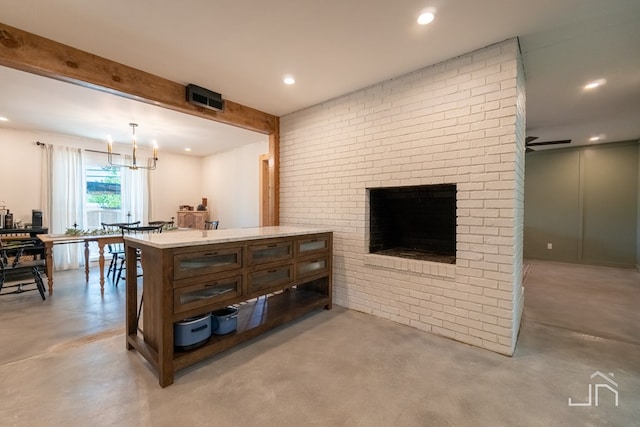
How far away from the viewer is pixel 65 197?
17.2 ft

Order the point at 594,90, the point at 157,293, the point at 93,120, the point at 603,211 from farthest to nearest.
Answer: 1. the point at 603,211
2. the point at 93,120
3. the point at 594,90
4. the point at 157,293

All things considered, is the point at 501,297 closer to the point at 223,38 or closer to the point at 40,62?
the point at 223,38

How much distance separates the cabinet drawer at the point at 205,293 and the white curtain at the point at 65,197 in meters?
5.01

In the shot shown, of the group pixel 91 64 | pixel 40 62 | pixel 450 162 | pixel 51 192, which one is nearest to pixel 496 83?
pixel 450 162

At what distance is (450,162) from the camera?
2523 mm

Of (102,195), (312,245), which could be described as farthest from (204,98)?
(102,195)

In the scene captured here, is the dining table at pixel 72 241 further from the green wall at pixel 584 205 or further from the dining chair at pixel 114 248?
the green wall at pixel 584 205

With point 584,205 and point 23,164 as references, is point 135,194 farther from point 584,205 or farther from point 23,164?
point 584,205

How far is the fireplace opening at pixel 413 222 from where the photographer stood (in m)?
3.08

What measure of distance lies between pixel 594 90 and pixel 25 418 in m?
5.76

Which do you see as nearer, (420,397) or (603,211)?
(420,397)

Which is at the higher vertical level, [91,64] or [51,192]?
[91,64]

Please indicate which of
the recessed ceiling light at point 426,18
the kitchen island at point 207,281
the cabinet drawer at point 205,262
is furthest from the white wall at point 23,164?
the recessed ceiling light at point 426,18

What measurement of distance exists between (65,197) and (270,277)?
5.33 m
